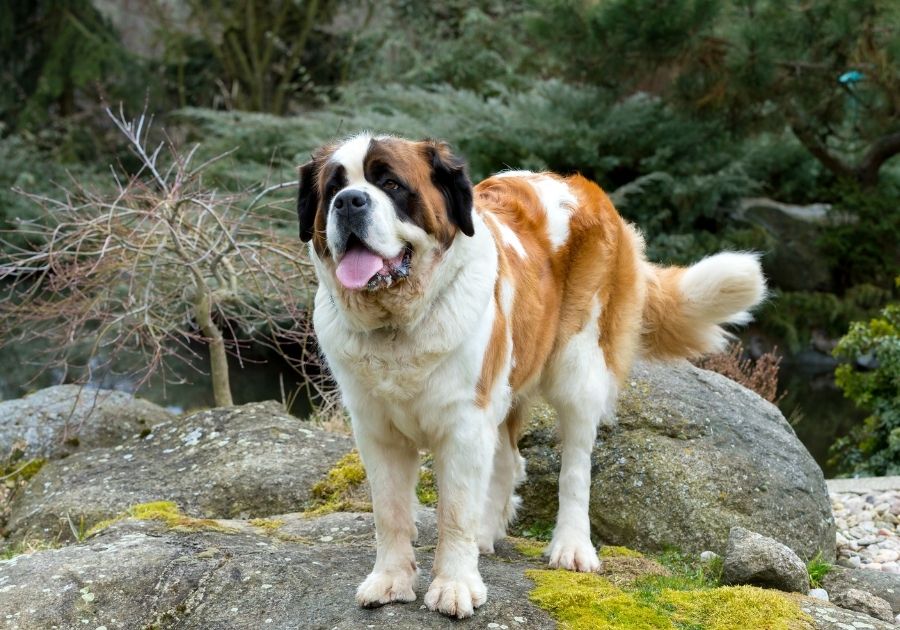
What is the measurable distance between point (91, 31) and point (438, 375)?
62.1 ft

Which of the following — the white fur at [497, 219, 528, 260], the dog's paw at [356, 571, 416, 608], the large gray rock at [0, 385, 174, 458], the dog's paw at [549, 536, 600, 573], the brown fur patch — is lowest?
the large gray rock at [0, 385, 174, 458]

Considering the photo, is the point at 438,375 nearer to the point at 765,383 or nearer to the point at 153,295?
the point at 153,295

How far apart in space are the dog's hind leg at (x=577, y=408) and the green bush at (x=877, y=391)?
13.3ft

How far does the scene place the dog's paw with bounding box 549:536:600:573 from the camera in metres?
4.24

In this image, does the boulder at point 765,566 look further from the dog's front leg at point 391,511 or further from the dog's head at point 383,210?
the dog's head at point 383,210

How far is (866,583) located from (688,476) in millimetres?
924

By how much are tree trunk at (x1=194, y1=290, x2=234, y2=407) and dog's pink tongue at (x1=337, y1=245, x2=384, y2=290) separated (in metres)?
3.72

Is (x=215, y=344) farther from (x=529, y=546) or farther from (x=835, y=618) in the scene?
(x=835, y=618)

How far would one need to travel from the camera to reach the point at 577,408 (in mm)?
4484

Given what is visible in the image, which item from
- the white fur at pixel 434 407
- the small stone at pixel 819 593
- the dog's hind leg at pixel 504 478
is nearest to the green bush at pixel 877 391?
the small stone at pixel 819 593

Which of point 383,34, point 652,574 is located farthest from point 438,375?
point 383,34

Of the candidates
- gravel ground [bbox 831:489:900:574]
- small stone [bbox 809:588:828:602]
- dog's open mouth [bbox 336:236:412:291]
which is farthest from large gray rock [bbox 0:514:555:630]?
gravel ground [bbox 831:489:900:574]

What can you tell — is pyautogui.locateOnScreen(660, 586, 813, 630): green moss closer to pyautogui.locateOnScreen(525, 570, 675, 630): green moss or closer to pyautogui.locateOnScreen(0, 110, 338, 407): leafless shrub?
pyautogui.locateOnScreen(525, 570, 675, 630): green moss

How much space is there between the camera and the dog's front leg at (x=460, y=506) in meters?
3.58
